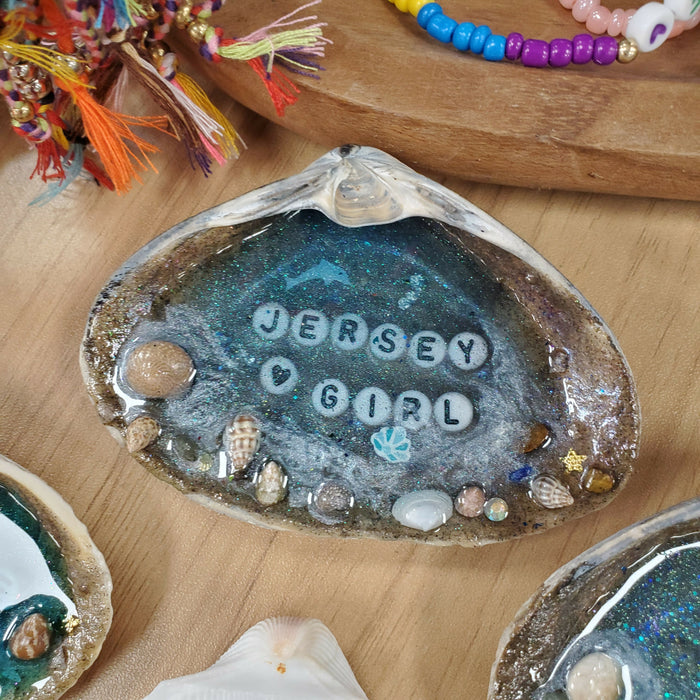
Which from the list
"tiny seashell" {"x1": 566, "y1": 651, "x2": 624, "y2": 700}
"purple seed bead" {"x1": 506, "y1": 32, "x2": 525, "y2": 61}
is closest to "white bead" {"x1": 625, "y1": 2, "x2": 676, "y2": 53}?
"purple seed bead" {"x1": 506, "y1": 32, "x2": 525, "y2": 61}

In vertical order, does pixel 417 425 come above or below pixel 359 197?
below

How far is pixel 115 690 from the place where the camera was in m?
0.76

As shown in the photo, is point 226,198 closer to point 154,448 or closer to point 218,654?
point 154,448

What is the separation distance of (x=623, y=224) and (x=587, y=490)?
279 mm

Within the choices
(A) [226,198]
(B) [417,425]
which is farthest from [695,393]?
(A) [226,198]

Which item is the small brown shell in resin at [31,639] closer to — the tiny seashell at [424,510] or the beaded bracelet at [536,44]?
the tiny seashell at [424,510]

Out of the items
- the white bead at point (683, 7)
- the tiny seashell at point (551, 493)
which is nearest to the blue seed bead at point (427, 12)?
the white bead at point (683, 7)

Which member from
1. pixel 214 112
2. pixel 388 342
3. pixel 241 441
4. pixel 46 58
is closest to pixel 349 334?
pixel 388 342

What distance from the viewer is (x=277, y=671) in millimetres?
721

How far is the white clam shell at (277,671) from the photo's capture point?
70 centimetres

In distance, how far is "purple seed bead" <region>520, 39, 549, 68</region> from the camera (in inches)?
28.5

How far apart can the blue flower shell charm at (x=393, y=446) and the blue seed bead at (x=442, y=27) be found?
38cm

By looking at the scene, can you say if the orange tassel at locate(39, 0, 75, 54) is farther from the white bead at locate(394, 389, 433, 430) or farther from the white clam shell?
the white clam shell

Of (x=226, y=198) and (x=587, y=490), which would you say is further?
(x=226, y=198)
